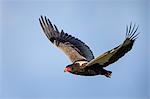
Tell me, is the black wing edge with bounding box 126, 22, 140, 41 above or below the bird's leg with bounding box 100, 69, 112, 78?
above

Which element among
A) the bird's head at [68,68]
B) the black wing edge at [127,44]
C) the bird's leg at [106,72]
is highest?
the black wing edge at [127,44]

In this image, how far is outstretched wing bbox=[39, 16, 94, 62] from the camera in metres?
1.95

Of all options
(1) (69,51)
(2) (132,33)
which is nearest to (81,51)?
(1) (69,51)

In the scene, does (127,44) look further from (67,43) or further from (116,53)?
(67,43)

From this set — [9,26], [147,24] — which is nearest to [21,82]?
[9,26]

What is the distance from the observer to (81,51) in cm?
195

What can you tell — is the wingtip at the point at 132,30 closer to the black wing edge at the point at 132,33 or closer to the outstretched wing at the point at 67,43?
the black wing edge at the point at 132,33

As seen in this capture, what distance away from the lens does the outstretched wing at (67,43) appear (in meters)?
1.95

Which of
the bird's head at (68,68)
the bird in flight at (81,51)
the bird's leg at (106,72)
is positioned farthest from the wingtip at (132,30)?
the bird's head at (68,68)

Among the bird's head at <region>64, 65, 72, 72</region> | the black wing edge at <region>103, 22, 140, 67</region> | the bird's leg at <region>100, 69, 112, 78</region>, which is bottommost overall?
the bird's leg at <region>100, 69, 112, 78</region>

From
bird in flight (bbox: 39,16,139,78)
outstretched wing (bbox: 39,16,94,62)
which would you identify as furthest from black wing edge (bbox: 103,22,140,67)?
outstretched wing (bbox: 39,16,94,62)

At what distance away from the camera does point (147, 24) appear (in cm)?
198

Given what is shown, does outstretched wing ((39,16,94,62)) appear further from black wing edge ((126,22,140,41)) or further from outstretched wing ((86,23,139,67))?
black wing edge ((126,22,140,41))

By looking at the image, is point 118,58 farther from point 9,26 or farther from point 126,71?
point 9,26
